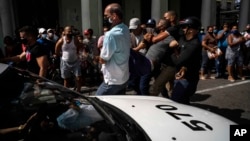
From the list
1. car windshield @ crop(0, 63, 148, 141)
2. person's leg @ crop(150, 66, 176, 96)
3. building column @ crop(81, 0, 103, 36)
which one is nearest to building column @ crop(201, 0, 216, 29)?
building column @ crop(81, 0, 103, 36)

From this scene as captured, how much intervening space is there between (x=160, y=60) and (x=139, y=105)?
1791mm

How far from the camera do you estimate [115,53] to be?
3.05 metres

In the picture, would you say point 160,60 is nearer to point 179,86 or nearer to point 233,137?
point 179,86

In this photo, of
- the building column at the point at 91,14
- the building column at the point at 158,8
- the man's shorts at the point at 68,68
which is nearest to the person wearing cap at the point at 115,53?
the man's shorts at the point at 68,68

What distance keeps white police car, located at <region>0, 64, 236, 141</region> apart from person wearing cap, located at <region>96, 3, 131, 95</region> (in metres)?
0.70

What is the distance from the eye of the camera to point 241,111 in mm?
4336

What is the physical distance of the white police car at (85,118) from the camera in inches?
66.7

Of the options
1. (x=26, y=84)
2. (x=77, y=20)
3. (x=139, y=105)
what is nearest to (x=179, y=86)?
(x=139, y=105)

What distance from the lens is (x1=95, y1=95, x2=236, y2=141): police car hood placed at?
1.81 m

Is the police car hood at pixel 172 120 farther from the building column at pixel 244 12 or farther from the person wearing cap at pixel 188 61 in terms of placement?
the building column at pixel 244 12

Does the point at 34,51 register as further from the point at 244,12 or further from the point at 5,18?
the point at 244,12

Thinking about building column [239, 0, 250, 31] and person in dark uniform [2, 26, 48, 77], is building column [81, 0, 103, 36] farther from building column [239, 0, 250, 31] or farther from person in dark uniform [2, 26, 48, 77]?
building column [239, 0, 250, 31]

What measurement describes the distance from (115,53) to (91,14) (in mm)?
6268

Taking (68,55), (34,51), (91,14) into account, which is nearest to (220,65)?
(68,55)
